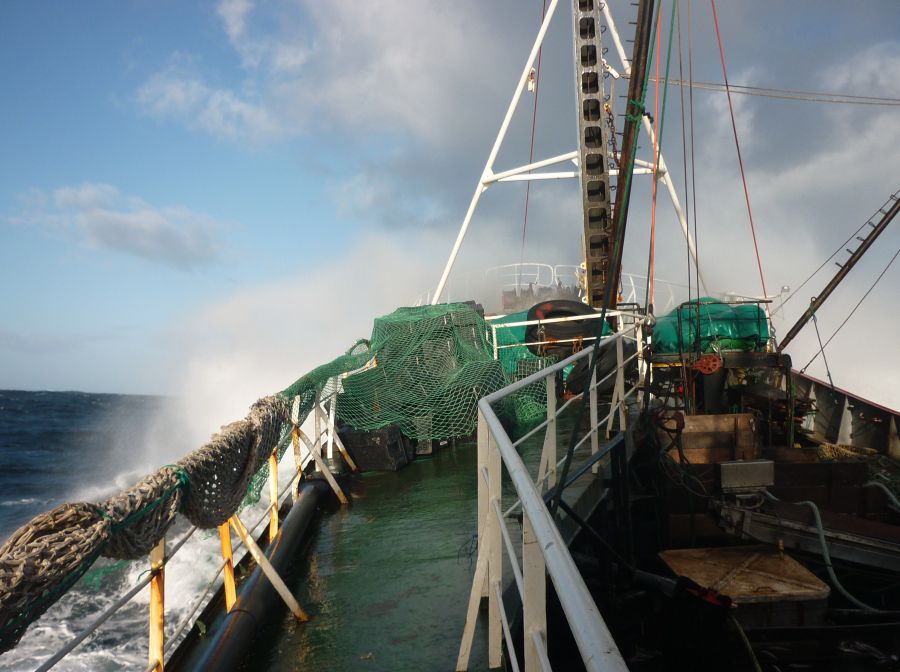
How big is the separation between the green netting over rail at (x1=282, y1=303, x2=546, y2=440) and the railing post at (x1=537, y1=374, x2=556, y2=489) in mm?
4351

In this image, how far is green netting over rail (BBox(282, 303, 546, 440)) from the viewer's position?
8641 mm

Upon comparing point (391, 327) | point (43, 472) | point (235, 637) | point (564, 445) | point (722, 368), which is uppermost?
point (391, 327)

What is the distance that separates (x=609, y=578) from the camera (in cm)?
451

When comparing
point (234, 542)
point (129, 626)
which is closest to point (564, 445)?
point (234, 542)

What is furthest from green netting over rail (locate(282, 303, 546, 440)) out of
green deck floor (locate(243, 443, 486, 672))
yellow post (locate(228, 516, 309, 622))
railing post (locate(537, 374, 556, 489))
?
railing post (locate(537, 374, 556, 489))

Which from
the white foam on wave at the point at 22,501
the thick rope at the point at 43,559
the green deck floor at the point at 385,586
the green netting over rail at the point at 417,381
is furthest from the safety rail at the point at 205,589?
the white foam on wave at the point at 22,501

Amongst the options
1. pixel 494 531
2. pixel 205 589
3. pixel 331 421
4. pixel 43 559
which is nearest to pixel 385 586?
pixel 205 589

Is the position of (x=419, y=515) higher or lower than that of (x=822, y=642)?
higher

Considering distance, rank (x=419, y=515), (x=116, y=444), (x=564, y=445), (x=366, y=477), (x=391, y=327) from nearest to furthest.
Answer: (x=419, y=515)
(x=564, y=445)
(x=366, y=477)
(x=391, y=327)
(x=116, y=444)

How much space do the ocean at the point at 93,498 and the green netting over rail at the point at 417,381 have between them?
2626 mm

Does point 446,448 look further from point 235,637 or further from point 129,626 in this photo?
point 235,637

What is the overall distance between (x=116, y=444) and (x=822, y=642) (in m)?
45.8

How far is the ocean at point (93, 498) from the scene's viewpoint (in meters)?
6.90

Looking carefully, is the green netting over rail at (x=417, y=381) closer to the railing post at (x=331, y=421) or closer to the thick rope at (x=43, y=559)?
the railing post at (x=331, y=421)
